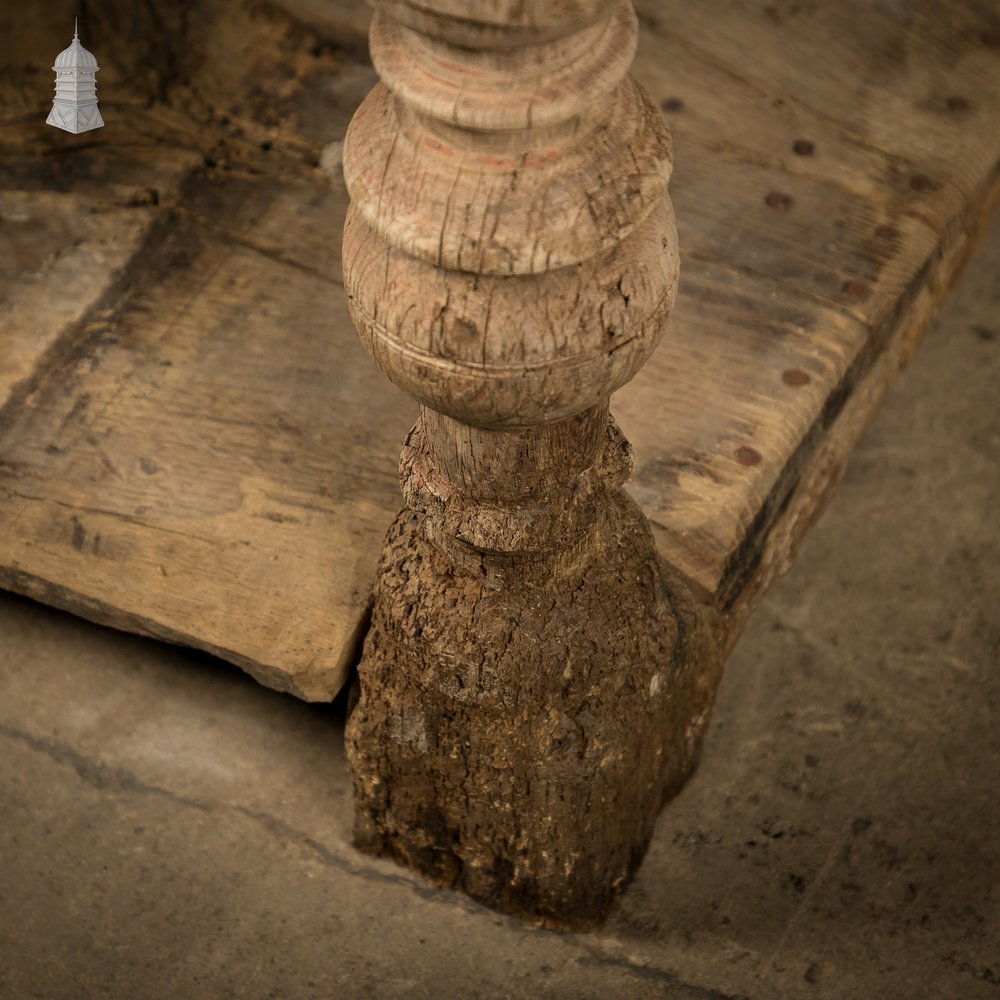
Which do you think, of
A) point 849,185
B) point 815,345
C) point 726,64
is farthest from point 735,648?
point 726,64

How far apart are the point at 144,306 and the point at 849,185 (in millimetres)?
1364

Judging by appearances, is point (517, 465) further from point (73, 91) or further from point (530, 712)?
point (73, 91)

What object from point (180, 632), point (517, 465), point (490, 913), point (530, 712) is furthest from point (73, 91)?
point (490, 913)

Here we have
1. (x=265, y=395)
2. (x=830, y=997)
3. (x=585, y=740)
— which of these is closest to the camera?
(x=585, y=740)

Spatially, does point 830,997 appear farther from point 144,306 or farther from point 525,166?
point 144,306

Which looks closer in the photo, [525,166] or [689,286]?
[525,166]

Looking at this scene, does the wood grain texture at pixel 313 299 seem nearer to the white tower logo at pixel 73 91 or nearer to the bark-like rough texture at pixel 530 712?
the bark-like rough texture at pixel 530 712

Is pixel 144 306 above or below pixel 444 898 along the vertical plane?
above

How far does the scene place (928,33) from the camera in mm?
3330

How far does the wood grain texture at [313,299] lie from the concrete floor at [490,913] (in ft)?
0.77

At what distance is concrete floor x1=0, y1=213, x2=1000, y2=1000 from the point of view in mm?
2514

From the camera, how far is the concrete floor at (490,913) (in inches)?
99.0

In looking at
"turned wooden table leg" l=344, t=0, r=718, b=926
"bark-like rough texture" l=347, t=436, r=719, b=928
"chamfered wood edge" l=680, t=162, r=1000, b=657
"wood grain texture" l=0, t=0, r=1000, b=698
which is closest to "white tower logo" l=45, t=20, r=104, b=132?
"turned wooden table leg" l=344, t=0, r=718, b=926

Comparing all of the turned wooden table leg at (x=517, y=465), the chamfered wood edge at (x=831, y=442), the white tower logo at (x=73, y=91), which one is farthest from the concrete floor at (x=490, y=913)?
the white tower logo at (x=73, y=91)
